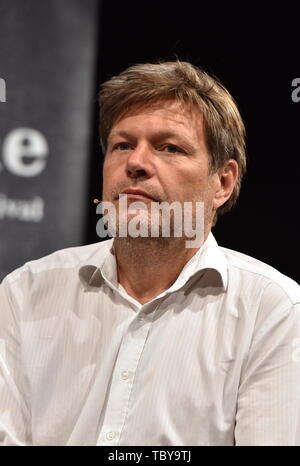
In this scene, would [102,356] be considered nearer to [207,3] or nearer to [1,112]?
[1,112]

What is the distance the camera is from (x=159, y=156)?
1.88m

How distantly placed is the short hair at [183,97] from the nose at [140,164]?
6.8 inches

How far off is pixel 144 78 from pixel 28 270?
27.9 inches

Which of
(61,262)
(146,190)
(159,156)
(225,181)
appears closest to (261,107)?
(225,181)

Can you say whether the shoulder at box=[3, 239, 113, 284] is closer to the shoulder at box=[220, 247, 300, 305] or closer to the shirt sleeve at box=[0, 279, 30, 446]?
the shirt sleeve at box=[0, 279, 30, 446]

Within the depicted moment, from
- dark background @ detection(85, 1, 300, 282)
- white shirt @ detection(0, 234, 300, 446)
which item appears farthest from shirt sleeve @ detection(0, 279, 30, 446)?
dark background @ detection(85, 1, 300, 282)

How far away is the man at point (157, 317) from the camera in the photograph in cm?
168

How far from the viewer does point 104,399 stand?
1.75 m

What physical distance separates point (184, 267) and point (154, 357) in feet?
1.06

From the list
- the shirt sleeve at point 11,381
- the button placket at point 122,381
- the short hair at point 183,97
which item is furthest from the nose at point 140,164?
the shirt sleeve at point 11,381

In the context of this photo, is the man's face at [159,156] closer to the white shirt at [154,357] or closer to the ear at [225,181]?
the ear at [225,181]

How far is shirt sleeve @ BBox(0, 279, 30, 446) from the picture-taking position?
1.81 m

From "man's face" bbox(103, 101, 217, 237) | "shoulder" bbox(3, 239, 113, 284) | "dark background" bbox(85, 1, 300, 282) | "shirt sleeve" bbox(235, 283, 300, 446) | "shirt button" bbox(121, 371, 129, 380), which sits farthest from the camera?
"dark background" bbox(85, 1, 300, 282)
